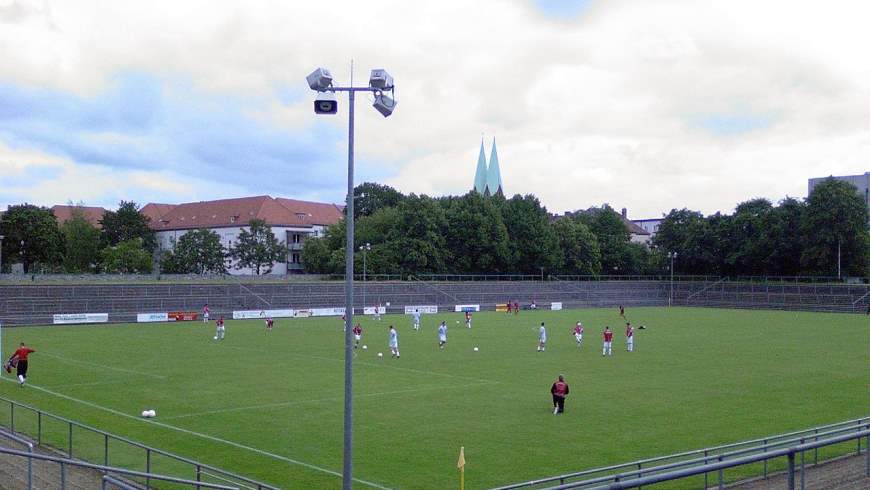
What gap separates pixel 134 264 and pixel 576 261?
63856 millimetres

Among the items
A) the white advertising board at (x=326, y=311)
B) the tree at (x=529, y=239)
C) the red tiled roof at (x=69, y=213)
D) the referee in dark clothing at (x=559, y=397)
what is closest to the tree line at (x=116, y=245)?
the red tiled roof at (x=69, y=213)

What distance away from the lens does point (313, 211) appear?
140 m

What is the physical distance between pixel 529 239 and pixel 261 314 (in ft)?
160

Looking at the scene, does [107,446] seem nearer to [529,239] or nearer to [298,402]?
[298,402]

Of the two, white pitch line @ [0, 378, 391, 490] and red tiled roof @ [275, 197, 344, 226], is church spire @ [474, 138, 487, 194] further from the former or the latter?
white pitch line @ [0, 378, 391, 490]

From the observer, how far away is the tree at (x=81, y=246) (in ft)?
376

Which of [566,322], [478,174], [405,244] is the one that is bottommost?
[566,322]

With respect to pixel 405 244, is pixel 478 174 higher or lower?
higher

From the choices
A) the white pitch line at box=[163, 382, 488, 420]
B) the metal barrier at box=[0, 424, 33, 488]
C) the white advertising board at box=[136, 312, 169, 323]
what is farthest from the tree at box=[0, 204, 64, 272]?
the metal barrier at box=[0, 424, 33, 488]

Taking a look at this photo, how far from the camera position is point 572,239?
11256 centimetres

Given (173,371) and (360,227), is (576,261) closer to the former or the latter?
(360,227)

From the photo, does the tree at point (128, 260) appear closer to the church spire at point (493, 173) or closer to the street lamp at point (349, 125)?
the church spire at point (493, 173)

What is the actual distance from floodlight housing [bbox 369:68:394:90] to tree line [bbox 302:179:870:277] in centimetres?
8158

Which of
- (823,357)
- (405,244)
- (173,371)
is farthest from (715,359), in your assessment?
(405,244)
